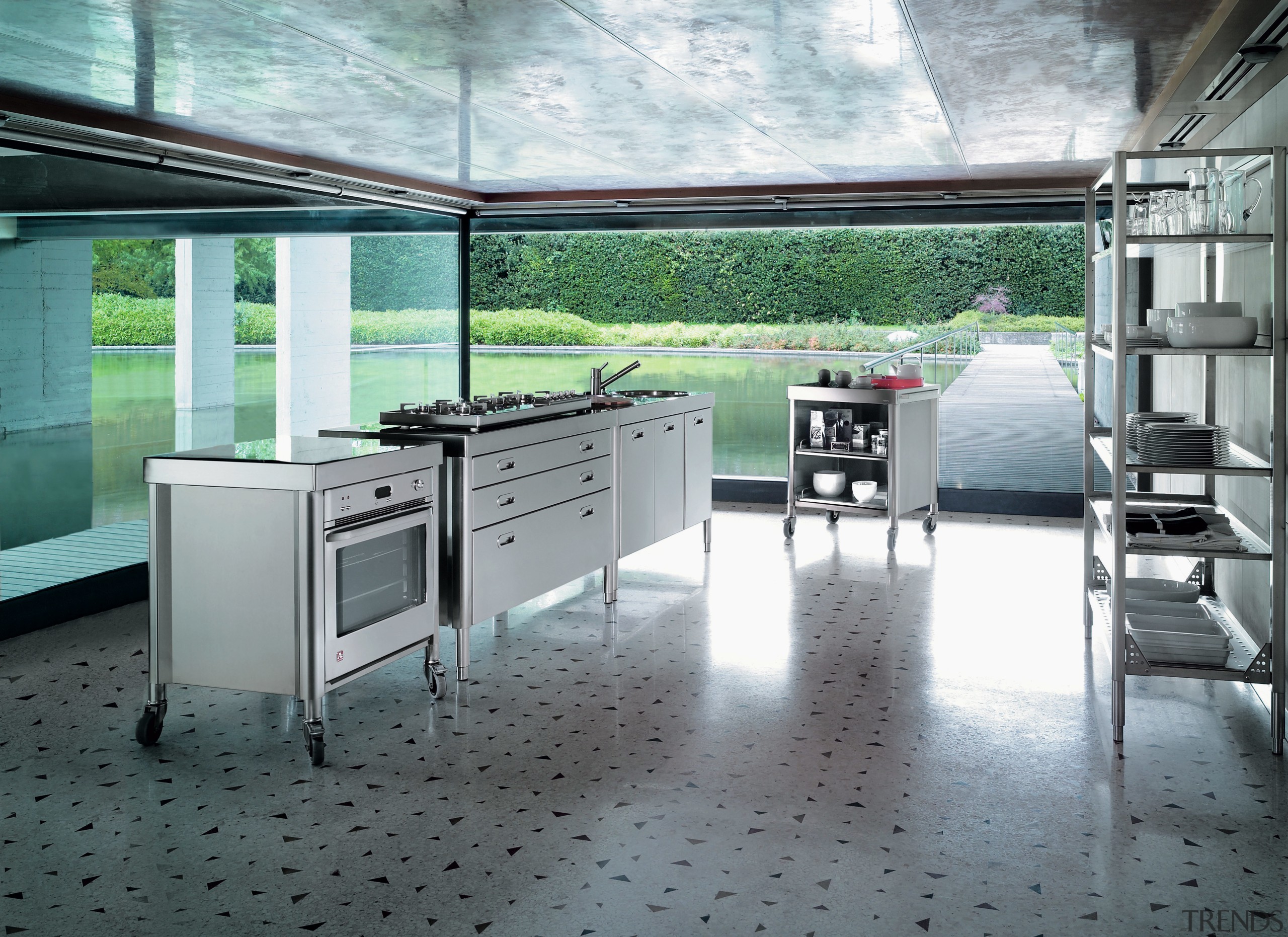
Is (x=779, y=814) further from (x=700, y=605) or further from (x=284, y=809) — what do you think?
(x=700, y=605)

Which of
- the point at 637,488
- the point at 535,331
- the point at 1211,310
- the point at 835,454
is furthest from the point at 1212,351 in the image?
the point at 535,331

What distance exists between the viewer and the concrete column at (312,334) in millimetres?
6609

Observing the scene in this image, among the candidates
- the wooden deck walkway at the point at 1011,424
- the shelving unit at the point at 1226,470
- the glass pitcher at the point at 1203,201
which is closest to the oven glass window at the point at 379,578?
the shelving unit at the point at 1226,470

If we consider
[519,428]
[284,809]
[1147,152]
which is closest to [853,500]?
[519,428]

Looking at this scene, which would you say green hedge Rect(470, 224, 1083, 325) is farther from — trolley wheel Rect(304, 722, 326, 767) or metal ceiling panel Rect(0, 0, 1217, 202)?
trolley wheel Rect(304, 722, 326, 767)

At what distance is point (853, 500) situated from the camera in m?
7.18

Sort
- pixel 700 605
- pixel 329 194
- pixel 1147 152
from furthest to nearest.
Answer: pixel 329 194
pixel 700 605
pixel 1147 152

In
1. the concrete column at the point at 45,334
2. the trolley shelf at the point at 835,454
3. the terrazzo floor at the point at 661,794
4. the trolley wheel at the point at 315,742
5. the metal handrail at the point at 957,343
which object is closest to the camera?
the terrazzo floor at the point at 661,794

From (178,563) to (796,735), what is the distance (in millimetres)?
2040

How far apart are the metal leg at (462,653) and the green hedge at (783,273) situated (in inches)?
202

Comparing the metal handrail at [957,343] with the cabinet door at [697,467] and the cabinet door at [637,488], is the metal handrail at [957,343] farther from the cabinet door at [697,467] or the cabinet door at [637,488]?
the cabinet door at [637,488]

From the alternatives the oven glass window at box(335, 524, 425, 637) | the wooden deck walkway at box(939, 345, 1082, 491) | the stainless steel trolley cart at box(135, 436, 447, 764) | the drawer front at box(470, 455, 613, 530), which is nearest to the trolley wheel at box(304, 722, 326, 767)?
the stainless steel trolley cart at box(135, 436, 447, 764)

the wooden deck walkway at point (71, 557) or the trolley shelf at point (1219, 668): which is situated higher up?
the wooden deck walkway at point (71, 557)

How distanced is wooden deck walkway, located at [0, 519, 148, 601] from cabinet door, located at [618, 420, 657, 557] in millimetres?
2153
